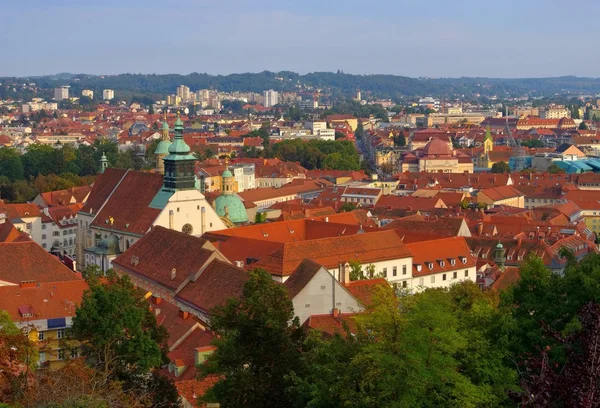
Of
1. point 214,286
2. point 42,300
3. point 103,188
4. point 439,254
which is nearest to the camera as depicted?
point 42,300

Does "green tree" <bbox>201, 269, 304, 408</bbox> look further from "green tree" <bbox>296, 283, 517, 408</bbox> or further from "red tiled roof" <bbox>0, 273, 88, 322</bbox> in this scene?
"red tiled roof" <bbox>0, 273, 88, 322</bbox>

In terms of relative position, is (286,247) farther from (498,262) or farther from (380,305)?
(380,305)

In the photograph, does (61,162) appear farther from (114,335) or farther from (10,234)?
(114,335)

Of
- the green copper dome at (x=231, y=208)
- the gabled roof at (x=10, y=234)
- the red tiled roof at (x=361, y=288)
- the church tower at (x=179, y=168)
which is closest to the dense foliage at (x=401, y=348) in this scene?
the red tiled roof at (x=361, y=288)

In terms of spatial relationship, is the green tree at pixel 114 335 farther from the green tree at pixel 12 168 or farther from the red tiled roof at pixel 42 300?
the green tree at pixel 12 168

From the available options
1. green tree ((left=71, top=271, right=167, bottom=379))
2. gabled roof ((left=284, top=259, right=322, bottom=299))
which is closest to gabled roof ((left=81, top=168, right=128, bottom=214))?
gabled roof ((left=284, top=259, right=322, bottom=299))

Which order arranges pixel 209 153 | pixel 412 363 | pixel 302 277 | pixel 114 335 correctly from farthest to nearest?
pixel 209 153, pixel 302 277, pixel 114 335, pixel 412 363

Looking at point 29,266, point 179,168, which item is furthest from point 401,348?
point 179,168
